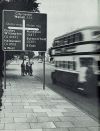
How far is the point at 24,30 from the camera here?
18.7m

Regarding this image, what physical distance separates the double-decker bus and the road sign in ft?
8.17

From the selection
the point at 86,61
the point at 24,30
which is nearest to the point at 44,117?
the point at 86,61

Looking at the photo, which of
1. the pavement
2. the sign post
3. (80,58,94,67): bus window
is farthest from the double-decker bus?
the sign post

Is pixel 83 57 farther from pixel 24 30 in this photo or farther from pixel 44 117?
pixel 24 30

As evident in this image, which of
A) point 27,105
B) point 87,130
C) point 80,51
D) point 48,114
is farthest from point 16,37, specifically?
point 87,130

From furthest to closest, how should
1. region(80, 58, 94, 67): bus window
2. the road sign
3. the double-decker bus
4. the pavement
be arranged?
the road sign → region(80, 58, 94, 67): bus window → the double-decker bus → the pavement

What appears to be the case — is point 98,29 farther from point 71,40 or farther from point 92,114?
point 92,114

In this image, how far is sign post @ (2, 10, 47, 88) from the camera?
18.5 m

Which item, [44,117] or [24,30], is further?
[24,30]

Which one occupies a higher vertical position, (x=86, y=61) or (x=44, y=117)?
(x=86, y=61)

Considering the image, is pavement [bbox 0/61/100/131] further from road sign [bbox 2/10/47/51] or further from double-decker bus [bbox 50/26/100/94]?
road sign [bbox 2/10/47/51]

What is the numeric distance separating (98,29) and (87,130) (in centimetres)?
691

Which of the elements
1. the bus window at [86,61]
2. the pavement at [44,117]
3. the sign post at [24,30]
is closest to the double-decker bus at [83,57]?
the bus window at [86,61]

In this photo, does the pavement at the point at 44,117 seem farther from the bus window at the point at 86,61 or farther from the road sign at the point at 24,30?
the road sign at the point at 24,30
